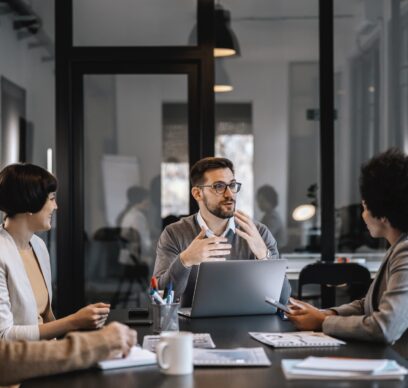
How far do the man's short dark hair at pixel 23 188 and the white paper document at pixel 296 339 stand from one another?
3.19 feet

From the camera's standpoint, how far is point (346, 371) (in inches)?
Result: 86.2

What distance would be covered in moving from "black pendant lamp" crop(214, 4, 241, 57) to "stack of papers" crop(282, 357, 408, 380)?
3.94m

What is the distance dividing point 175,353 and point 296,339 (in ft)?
2.08

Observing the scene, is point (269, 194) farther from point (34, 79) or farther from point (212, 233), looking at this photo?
point (212, 233)

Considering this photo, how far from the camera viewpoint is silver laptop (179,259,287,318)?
3.20 meters

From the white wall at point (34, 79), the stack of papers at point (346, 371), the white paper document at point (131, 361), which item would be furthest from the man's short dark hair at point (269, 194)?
the stack of papers at point (346, 371)

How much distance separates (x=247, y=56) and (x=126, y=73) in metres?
0.88

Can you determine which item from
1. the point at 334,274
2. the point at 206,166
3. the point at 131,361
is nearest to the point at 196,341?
the point at 131,361

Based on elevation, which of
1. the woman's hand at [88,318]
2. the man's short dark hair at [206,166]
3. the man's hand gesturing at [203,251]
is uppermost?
the man's short dark hair at [206,166]

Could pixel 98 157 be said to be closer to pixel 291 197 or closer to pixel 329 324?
pixel 291 197

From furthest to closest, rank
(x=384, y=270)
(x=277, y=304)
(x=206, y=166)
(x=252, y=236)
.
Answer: (x=206, y=166) → (x=252, y=236) → (x=277, y=304) → (x=384, y=270)

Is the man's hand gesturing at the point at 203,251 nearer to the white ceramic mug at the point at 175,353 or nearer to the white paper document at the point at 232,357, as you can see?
the white paper document at the point at 232,357

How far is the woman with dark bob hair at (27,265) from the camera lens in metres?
2.85

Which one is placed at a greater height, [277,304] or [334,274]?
[277,304]
